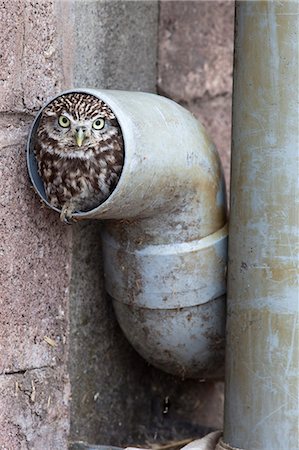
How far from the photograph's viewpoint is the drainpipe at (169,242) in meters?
A: 2.25

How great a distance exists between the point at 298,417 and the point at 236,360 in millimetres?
188

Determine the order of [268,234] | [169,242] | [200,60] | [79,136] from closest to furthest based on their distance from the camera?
[79,136]
[268,234]
[169,242]
[200,60]

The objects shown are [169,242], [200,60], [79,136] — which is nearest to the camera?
[79,136]

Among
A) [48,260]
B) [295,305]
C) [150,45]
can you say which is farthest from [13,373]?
[150,45]

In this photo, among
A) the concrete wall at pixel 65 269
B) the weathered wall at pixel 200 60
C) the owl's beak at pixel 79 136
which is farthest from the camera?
the weathered wall at pixel 200 60

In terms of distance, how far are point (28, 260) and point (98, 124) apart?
0.37m

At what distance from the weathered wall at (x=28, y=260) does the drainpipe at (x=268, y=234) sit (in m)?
0.43

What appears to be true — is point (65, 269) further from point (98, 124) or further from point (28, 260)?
point (98, 124)

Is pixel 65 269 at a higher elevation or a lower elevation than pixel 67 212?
lower

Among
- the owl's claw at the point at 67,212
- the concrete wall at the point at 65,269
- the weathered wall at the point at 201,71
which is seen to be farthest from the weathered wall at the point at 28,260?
the weathered wall at the point at 201,71

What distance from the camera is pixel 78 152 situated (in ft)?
7.11

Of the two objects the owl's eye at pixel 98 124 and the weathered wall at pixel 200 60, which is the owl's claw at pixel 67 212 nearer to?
the owl's eye at pixel 98 124

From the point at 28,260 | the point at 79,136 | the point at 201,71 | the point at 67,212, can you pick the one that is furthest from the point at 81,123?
the point at 201,71

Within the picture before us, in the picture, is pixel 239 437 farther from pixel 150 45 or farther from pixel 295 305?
pixel 150 45
